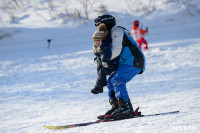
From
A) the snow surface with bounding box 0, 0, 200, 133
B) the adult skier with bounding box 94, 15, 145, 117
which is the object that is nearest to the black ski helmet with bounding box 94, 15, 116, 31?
the adult skier with bounding box 94, 15, 145, 117

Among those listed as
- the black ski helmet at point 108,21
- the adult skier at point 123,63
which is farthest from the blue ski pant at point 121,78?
the black ski helmet at point 108,21

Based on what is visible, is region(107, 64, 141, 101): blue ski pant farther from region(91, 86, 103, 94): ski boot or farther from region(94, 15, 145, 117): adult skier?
region(91, 86, 103, 94): ski boot

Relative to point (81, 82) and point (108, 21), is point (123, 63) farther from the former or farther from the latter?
point (81, 82)

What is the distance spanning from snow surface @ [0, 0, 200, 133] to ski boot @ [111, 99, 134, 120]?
144 millimetres

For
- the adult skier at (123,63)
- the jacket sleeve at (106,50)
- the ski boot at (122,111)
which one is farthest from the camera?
the ski boot at (122,111)

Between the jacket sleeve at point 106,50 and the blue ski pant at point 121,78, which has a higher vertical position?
the jacket sleeve at point 106,50

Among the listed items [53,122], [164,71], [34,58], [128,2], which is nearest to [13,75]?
[34,58]

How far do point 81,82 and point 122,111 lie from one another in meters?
3.09

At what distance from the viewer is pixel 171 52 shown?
7762 mm

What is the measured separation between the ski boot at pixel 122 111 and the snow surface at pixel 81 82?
0.47 ft

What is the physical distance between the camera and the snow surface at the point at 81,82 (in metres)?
3.12

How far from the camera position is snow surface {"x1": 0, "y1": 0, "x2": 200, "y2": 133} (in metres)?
3.12

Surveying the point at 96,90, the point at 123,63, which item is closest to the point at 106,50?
the point at 123,63

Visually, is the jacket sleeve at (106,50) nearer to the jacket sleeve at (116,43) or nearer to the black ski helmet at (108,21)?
the jacket sleeve at (116,43)
